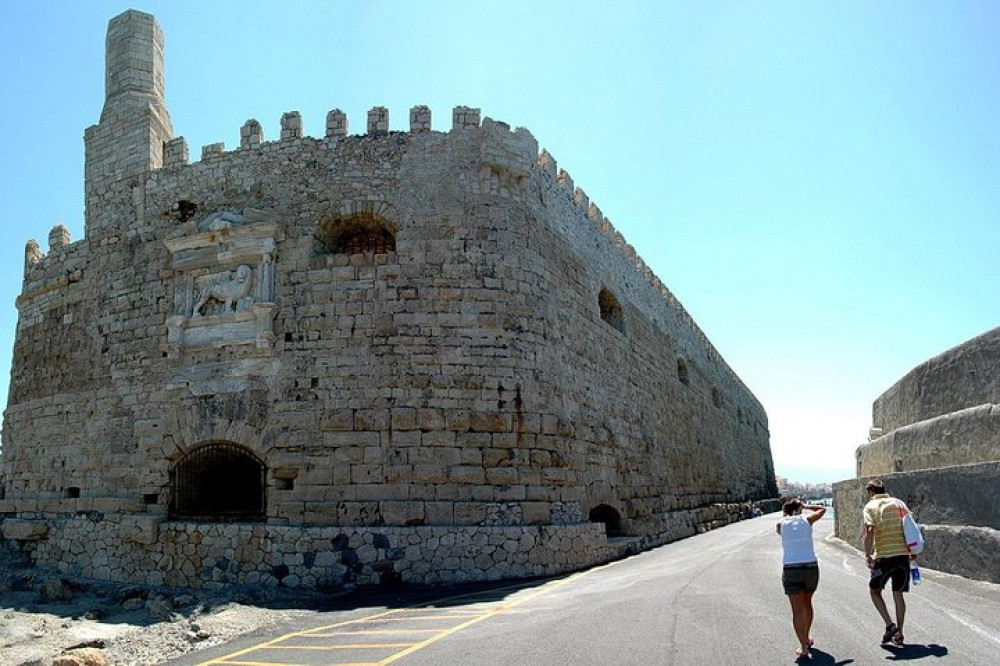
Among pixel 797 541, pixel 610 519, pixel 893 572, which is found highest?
pixel 797 541

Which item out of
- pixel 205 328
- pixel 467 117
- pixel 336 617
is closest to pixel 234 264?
pixel 205 328

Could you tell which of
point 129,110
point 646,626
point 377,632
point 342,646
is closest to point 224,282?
point 129,110

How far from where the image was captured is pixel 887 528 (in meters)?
5.84

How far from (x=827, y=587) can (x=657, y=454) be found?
32.2ft

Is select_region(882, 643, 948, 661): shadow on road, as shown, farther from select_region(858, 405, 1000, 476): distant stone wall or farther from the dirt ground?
the dirt ground

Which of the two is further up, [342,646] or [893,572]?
[893,572]

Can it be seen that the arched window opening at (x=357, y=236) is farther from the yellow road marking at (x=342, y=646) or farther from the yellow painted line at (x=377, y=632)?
the yellow road marking at (x=342, y=646)

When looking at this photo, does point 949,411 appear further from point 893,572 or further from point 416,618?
point 416,618

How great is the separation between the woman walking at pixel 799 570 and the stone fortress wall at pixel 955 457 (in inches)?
96.6

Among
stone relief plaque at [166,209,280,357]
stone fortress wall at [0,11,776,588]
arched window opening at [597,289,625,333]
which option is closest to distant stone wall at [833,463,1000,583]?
stone fortress wall at [0,11,776,588]

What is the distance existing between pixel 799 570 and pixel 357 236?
9648 millimetres

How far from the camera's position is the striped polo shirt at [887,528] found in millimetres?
5766

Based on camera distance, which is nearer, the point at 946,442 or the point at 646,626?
the point at 646,626

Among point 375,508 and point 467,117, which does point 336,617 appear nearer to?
point 375,508
